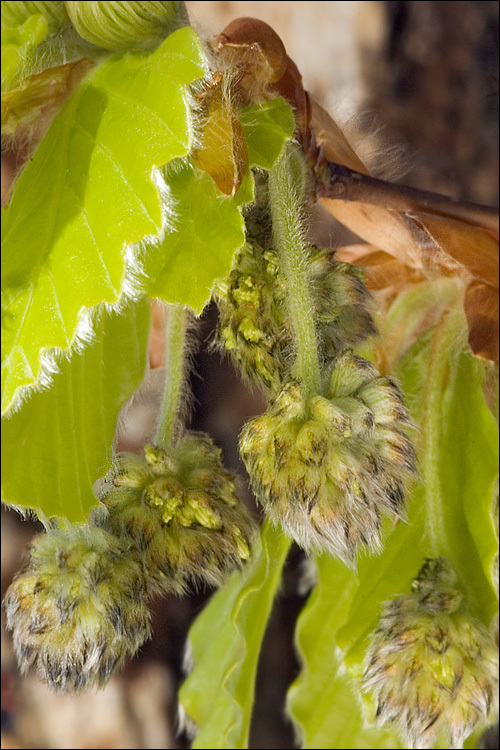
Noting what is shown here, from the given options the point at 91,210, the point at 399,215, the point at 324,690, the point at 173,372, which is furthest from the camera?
the point at 324,690

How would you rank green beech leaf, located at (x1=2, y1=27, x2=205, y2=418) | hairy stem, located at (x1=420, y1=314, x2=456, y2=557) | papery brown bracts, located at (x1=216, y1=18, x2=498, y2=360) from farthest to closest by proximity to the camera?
1. hairy stem, located at (x1=420, y1=314, x2=456, y2=557)
2. papery brown bracts, located at (x1=216, y1=18, x2=498, y2=360)
3. green beech leaf, located at (x1=2, y1=27, x2=205, y2=418)

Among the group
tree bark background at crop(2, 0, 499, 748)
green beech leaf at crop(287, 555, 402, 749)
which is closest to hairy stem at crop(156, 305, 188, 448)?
tree bark background at crop(2, 0, 499, 748)

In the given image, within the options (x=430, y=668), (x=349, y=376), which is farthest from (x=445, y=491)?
(x=349, y=376)

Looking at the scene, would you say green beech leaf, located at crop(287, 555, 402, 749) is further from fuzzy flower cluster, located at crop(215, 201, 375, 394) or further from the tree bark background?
fuzzy flower cluster, located at crop(215, 201, 375, 394)

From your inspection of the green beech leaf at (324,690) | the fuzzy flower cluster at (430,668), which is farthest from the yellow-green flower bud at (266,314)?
the green beech leaf at (324,690)

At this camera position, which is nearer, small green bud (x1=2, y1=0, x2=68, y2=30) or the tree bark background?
small green bud (x1=2, y1=0, x2=68, y2=30)

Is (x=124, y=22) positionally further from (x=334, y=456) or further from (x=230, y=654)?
(x=230, y=654)

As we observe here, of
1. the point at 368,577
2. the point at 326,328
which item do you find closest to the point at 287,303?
the point at 326,328
